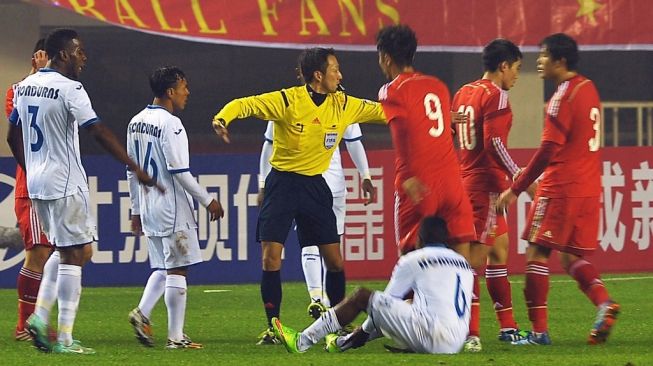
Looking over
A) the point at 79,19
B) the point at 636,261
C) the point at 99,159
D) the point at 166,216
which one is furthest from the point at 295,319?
the point at 79,19

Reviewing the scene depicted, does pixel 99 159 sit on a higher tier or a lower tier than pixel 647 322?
higher

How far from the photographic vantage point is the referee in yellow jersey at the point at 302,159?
10.8 m

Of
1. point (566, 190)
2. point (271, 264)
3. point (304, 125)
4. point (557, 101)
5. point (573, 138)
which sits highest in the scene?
point (557, 101)

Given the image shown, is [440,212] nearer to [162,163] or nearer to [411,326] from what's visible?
[411,326]

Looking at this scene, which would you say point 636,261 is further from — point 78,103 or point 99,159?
point 78,103

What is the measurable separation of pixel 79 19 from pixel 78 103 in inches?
528

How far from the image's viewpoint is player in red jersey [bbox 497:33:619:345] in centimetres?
1048

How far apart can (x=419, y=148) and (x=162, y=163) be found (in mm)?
1891

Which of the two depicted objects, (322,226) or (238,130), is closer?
(322,226)

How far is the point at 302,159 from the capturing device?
35.9 ft

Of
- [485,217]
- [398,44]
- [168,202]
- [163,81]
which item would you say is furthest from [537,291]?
[163,81]

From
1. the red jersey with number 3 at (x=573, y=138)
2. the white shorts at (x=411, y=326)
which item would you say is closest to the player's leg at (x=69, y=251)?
the white shorts at (x=411, y=326)

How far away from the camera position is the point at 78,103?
9945 millimetres

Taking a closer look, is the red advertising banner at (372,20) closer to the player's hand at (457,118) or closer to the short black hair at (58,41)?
the short black hair at (58,41)
